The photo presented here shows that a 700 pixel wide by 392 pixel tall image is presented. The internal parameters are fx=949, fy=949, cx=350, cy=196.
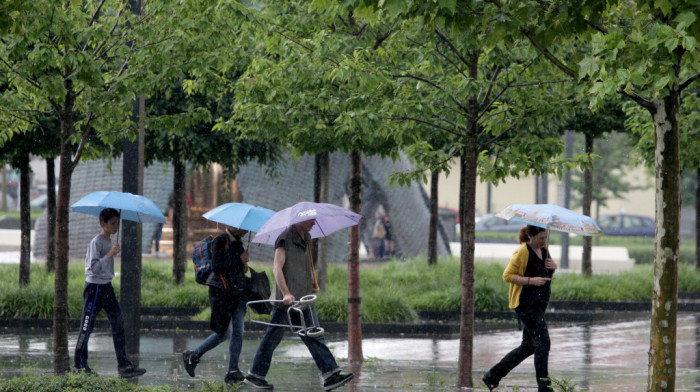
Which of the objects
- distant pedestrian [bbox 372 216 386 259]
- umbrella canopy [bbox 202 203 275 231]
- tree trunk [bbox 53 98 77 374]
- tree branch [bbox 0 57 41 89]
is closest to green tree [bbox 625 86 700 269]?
umbrella canopy [bbox 202 203 275 231]

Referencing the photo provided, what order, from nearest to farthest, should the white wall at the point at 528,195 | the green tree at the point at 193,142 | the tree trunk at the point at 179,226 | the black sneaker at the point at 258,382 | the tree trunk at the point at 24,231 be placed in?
the black sneaker at the point at 258,382 → the green tree at the point at 193,142 → the tree trunk at the point at 24,231 → the tree trunk at the point at 179,226 → the white wall at the point at 528,195

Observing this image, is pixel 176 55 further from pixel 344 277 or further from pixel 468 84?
pixel 344 277

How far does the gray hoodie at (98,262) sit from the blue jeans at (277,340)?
175cm

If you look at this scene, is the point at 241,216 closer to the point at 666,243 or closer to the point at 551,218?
the point at 551,218

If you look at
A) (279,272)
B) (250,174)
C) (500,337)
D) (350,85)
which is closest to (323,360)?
(279,272)

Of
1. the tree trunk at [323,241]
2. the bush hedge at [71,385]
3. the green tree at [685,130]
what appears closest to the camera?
the bush hedge at [71,385]

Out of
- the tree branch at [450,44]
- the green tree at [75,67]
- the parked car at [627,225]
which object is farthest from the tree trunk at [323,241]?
the parked car at [627,225]

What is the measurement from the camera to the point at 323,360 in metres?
8.42

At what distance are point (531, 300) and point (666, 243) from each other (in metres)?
2.12

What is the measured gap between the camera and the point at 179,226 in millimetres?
16953

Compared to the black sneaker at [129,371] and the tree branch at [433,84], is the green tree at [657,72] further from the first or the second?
the black sneaker at [129,371]

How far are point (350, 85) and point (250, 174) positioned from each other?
48.0ft

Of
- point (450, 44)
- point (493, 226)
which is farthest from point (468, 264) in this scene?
point (493, 226)

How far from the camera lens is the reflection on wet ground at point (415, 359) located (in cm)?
938
